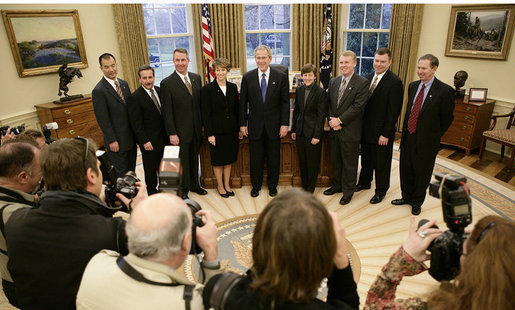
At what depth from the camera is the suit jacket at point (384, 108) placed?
3430 mm

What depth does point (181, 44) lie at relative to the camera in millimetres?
6836

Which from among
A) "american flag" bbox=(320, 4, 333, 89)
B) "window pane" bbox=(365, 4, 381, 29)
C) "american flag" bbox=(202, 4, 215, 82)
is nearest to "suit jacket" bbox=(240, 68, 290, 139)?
"american flag" bbox=(202, 4, 215, 82)

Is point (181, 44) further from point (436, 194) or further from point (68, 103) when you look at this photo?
point (436, 194)

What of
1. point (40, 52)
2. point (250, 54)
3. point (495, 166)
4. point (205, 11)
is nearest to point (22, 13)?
point (40, 52)

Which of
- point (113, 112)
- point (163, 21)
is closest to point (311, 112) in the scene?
point (113, 112)

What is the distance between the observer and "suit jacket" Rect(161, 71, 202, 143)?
3.53 m

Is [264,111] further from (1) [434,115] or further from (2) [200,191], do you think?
(1) [434,115]

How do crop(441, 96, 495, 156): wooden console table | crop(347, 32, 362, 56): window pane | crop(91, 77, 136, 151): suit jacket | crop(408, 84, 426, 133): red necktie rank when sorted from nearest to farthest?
crop(408, 84, 426, 133): red necktie → crop(91, 77, 136, 151): suit jacket → crop(441, 96, 495, 156): wooden console table → crop(347, 32, 362, 56): window pane

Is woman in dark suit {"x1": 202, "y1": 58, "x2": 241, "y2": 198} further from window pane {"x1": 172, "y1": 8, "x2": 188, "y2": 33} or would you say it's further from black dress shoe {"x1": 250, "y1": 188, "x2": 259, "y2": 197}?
window pane {"x1": 172, "y1": 8, "x2": 188, "y2": 33}

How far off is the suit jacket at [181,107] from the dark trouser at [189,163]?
0.09 m

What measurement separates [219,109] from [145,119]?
77 cm

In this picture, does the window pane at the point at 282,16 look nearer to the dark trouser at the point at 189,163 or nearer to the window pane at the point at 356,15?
the window pane at the point at 356,15

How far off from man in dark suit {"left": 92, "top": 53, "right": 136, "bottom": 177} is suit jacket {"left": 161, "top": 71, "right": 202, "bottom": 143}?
1.34ft

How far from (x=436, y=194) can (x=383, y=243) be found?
2045 millimetres
